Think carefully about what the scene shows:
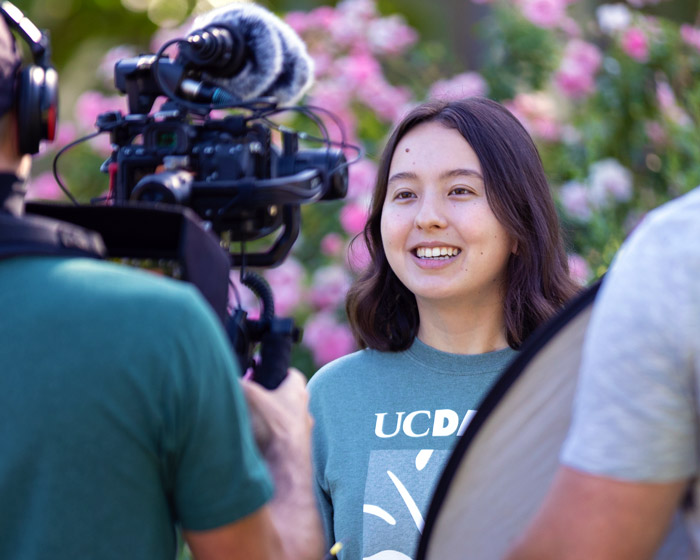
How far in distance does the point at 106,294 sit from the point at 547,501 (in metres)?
0.61

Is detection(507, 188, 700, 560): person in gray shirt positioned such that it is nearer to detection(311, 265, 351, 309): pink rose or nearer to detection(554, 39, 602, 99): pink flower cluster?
detection(311, 265, 351, 309): pink rose

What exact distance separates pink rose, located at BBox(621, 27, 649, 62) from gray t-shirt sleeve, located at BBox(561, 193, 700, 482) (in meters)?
3.64

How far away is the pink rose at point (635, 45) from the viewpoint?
4.49m

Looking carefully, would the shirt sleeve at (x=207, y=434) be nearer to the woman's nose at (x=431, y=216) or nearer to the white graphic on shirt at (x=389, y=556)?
the white graphic on shirt at (x=389, y=556)

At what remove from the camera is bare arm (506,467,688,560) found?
3.66 feet

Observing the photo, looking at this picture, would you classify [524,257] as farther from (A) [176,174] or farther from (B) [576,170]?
(B) [576,170]

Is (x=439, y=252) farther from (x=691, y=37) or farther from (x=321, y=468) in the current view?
(x=691, y=37)

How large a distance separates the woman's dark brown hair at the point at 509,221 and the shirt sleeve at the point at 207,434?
3.65 ft

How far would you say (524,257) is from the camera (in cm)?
229

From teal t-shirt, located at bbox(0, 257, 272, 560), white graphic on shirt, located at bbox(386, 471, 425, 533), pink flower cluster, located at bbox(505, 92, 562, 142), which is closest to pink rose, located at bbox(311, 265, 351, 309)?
pink flower cluster, located at bbox(505, 92, 562, 142)

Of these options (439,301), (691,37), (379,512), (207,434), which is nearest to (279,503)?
(207,434)

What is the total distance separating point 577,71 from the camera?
447 cm

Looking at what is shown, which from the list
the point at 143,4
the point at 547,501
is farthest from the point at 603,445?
the point at 143,4

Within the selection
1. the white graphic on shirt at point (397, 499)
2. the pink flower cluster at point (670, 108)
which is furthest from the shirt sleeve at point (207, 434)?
the pink flower cluster at point (670, 108)
